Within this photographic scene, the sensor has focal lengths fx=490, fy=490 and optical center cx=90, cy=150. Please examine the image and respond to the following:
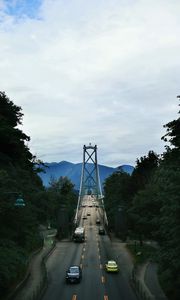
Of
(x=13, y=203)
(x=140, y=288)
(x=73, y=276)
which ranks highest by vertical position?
(x=13, y=203)

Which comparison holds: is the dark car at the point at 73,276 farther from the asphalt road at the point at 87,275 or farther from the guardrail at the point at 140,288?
the guardrail at the point at 140,288

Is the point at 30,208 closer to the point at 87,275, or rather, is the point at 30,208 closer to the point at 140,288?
the point at 140,288

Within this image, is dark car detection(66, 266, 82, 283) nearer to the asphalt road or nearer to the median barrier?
the asphalt road

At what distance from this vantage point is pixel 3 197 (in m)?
34.2

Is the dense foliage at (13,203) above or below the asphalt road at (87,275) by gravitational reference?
above

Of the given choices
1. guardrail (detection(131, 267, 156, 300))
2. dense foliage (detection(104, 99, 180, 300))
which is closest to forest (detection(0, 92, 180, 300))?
dense foliage (detection(104, 99, 180, 300))

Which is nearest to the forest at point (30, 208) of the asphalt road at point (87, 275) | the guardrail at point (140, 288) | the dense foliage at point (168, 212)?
the dense foliage at point (168, 212)

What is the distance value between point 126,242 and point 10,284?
47.2 m

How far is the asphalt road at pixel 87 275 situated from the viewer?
4169 cm

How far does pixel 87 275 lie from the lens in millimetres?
52906

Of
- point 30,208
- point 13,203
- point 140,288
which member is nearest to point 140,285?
point 140,288

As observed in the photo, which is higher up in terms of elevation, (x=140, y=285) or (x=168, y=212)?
(x=168, y=212)

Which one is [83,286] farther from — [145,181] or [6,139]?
[145,181]

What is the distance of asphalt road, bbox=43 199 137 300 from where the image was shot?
41.7 m
